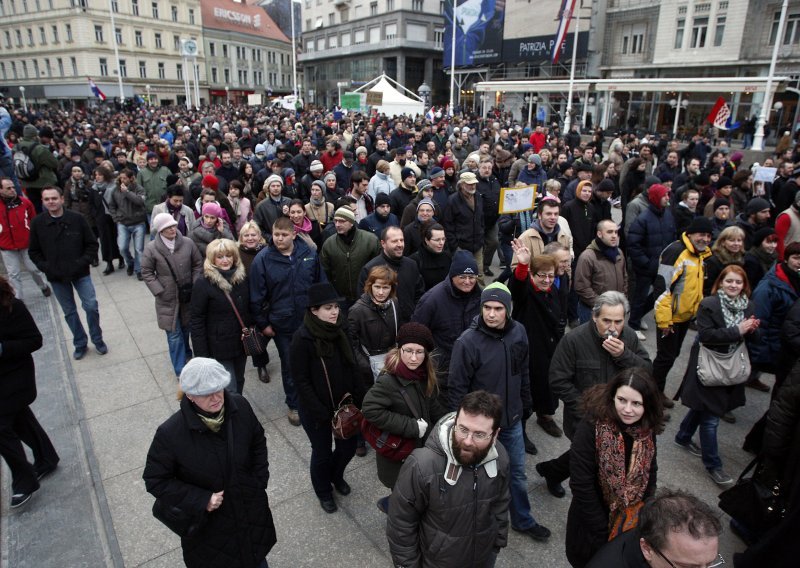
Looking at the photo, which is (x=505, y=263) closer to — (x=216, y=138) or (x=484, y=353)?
(x=484, y=353)

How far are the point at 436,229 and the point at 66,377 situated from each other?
4.56m

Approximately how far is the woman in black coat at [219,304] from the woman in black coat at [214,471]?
189 cm

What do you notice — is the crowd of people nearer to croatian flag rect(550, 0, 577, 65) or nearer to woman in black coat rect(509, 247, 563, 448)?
woman in black coat rect(509, 247, 563, 448)

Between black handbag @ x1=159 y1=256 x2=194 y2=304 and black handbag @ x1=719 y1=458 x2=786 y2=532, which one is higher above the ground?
black handbag @ x1=159 y1=256 x2=194 y2=304

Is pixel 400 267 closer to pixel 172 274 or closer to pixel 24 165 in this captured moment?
pixel 172 274

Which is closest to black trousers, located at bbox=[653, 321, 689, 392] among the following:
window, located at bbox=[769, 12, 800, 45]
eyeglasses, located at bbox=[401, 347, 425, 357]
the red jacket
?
eyeglasses, located at bbox=[401, 347, 425, 357]

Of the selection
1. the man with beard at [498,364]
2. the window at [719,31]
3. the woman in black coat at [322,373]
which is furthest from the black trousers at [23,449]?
the window at [719,31]

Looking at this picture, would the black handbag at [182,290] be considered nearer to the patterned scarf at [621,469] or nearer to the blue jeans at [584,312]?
the patterned scarf at [621,469]

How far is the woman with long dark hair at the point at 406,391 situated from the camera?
10.1 feet

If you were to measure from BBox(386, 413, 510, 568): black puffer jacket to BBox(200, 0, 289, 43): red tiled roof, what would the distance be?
76321 mm

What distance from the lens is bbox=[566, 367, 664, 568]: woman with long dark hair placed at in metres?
2.62

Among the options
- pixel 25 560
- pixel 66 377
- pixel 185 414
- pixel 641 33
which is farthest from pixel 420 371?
pixel 641 33

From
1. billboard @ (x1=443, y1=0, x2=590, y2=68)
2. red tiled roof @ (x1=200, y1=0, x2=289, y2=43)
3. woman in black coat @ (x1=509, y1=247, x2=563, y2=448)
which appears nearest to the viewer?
woman in black coat @ (x1=509, y1=247, x2=563, y2=448)

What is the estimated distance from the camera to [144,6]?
58375 millimetres
